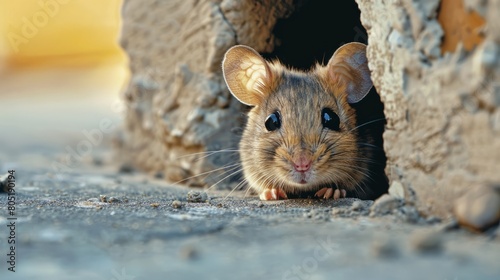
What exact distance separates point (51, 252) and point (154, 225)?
1.94ft

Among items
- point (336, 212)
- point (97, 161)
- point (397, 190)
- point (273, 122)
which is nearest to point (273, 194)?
point (273, 122)

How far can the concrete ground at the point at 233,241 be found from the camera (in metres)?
2.43

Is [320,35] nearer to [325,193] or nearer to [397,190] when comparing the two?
[325,193]

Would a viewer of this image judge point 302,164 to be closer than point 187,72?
Yes

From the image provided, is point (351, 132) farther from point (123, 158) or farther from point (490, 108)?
point (123, 158)

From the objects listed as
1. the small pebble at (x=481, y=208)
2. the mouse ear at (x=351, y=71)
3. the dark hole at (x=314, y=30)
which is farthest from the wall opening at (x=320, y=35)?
the small pebble at (x=481, y=208)

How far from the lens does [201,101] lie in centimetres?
562

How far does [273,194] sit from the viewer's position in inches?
175

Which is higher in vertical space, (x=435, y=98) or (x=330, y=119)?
(x=330, y=119)

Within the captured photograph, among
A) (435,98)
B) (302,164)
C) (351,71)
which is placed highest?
(351,71)

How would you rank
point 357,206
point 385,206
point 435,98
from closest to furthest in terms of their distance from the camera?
point 435,98 < point 385,206 < point 357,206

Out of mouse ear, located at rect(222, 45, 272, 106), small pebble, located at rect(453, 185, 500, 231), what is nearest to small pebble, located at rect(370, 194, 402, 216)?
small pebble, located at rect(453, 185, 500, 231)

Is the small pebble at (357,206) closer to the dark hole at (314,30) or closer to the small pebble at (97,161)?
the dark hole at (314,30)

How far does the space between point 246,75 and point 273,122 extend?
0.55 m
